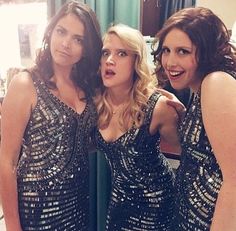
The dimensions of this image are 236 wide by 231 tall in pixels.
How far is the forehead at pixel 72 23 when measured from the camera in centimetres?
134

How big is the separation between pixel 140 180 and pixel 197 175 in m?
0.32

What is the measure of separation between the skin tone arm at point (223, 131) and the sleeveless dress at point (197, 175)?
0.07 meters

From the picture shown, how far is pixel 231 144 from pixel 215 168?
0.48ft

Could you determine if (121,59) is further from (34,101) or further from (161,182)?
(161,182)

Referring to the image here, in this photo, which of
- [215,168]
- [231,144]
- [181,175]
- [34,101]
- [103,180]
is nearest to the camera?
[231,144]

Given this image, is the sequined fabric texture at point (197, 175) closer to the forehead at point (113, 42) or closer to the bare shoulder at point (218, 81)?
the bare shoulder at point (218, 81)

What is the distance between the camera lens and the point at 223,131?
3.14 feet

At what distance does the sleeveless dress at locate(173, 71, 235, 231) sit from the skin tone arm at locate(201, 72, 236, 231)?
2.8 inches

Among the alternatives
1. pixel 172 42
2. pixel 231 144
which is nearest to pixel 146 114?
pixel 172 42

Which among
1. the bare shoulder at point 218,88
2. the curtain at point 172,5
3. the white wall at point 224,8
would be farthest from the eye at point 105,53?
the white wall at point 224,8

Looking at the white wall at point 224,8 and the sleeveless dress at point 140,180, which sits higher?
the white wall at point 224,8

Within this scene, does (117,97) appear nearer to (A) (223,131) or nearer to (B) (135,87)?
(B) (135,87)

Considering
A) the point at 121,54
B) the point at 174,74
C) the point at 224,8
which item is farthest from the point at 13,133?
the point at 224,8

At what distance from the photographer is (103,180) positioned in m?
1.83
